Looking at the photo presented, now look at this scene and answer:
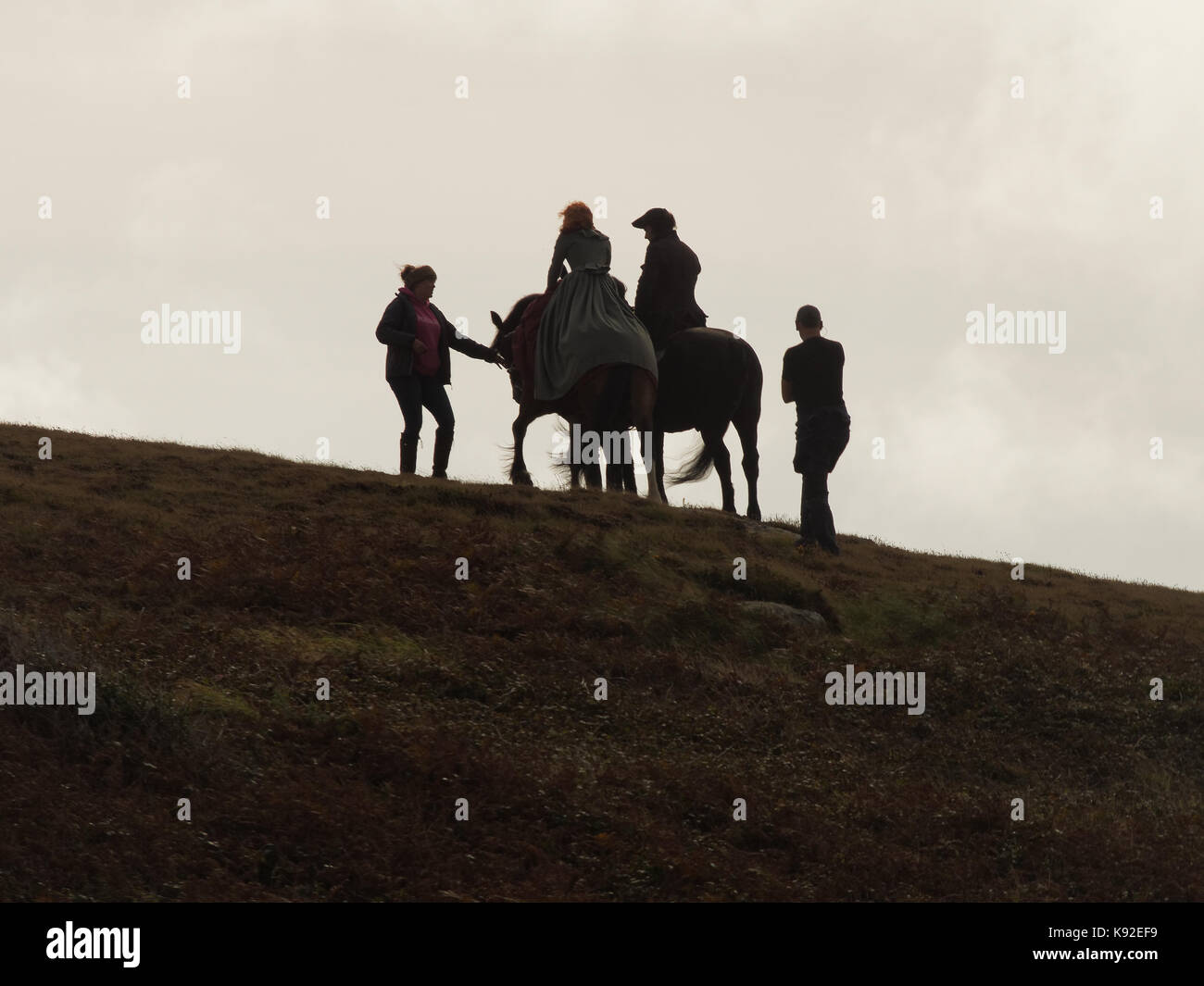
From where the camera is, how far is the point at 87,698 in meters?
11.0

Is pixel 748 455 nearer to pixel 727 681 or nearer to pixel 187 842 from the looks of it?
pixel 727 681

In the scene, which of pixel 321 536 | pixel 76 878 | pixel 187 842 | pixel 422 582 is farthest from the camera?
pixel 321 536

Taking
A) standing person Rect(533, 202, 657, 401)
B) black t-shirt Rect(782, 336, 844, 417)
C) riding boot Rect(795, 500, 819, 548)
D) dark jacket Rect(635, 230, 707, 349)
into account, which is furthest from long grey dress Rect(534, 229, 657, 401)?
riding boot Rect(795, 500, 819, 548)

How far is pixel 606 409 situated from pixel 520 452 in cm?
154

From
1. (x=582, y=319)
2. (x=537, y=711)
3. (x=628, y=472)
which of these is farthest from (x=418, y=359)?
(x=537, y=711)

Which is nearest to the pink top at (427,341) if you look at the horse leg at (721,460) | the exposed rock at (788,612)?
the horse leg at (721,460)

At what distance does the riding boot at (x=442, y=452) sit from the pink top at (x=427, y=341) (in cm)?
82

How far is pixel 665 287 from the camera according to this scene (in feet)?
69.3

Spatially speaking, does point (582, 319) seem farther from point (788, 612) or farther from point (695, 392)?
point (788, 612)

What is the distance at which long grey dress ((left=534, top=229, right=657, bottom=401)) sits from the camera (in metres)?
19.8

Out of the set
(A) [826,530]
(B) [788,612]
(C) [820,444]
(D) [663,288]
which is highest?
(D) [663,288]

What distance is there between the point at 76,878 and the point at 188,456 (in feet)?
43.7

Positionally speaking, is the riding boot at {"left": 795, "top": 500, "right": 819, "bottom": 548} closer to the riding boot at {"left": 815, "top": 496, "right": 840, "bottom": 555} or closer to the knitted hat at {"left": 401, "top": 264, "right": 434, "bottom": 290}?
the riding boot at {"left": 815, "top": 496, "right": 840, "bottom": 555}
